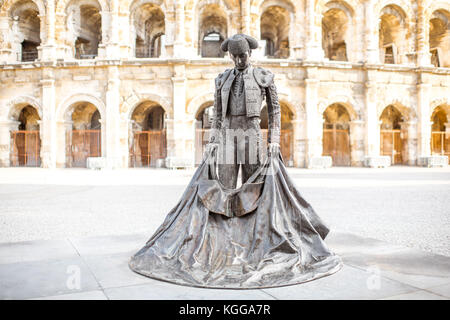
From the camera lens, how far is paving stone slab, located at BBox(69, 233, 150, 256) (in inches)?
163

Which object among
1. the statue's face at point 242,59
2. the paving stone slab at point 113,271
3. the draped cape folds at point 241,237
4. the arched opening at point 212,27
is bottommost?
the paving stone slab at point 113,271

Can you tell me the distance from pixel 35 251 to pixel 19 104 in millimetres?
18619

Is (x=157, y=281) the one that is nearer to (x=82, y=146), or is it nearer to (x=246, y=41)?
(x=246, y=41)

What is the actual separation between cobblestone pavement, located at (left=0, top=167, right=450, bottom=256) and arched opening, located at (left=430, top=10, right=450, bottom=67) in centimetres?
1538

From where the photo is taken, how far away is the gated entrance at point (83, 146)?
68.2ft

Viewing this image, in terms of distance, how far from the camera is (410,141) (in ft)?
69.6

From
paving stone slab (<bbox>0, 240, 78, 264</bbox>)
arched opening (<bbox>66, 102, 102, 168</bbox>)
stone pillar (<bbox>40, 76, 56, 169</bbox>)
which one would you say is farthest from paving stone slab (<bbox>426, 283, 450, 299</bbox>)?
arched opening (<bbox>66, 102, 102, 168</bbox>)

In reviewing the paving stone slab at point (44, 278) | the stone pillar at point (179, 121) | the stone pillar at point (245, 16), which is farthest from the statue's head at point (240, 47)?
the stone pillar at point (245, 16)

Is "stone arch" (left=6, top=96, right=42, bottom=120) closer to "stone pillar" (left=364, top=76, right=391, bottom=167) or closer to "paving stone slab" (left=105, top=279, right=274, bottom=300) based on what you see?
"stone pillar" (left=364, top=76, right=391, bottom=167)

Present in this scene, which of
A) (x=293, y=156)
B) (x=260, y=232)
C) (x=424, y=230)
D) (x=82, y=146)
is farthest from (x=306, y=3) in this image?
(x=260, y=232)

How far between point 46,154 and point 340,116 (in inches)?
656

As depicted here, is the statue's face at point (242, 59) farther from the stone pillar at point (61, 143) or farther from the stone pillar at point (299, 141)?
the stone pillar at point (61, 143)

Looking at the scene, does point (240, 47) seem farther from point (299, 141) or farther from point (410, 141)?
point (410, 141)

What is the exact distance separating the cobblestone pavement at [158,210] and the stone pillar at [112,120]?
298 inches
